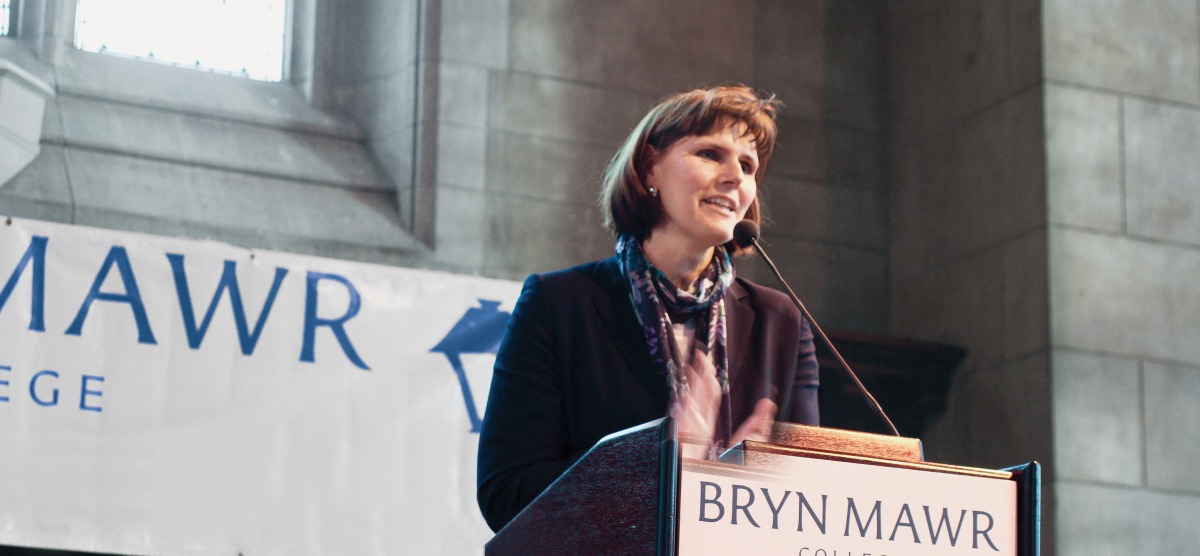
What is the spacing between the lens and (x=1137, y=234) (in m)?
5.34

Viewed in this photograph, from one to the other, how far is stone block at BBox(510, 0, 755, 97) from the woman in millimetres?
3525

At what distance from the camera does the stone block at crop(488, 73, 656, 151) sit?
18.2 feet

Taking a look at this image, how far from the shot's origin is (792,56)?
241 inches

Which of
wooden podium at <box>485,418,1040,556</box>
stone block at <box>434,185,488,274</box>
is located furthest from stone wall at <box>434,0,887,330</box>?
wooden podium at <box>485,418,1040,556</box>

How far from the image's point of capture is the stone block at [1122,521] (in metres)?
4.95

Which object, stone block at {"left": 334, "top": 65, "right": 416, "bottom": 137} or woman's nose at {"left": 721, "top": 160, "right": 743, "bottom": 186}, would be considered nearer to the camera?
woman's nose at {"left": 721, "top": 160, "right": 743, "bottom": 186}

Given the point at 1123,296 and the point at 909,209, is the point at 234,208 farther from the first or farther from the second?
the point at 1123,296

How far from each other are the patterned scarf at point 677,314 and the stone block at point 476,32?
354cm

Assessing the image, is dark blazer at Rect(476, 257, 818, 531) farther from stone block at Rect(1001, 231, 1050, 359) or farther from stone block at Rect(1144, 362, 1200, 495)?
stone block at Rect(1144, 362, 1200, 495)

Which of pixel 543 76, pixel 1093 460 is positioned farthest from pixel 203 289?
pixel 1093 460

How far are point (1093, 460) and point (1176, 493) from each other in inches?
12.9

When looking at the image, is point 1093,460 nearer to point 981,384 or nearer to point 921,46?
point 981,384

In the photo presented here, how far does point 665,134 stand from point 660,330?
0.29 m

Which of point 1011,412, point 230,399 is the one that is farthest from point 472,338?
point 1011,412
